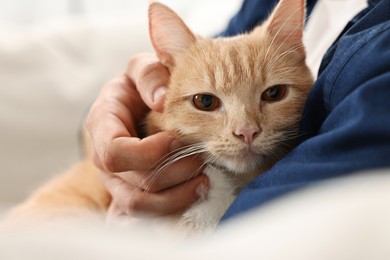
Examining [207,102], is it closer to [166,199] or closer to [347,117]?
[166,199]

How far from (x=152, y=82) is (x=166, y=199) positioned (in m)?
0.31

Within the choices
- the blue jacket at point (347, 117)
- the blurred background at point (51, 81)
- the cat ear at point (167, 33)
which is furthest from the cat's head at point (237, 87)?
the blurred background at point (51, 81)

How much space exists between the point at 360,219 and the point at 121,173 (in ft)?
2.55

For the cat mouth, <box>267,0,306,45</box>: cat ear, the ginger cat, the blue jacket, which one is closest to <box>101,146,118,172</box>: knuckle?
the ginger cat

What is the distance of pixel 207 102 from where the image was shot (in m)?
1.20

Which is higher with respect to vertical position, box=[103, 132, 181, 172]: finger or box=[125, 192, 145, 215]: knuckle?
box=[103, 132, 181, 172]: finger

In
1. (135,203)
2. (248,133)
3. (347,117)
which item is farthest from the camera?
(135,203)

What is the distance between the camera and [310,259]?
54 centimetres

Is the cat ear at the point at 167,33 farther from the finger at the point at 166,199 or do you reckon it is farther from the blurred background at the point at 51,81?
the blurred background at the point at 51,81

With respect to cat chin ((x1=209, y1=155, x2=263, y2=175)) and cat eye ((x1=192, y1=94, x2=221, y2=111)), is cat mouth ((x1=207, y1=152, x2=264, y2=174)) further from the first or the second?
cat eye ((x1=192, y1=94, x2=221, y2=111))

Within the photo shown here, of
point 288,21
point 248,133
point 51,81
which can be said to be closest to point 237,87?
point 248,133

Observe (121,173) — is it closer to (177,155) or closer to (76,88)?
(177,155)

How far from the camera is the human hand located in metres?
1.15

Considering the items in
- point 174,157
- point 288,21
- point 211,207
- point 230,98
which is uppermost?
point 288,21
